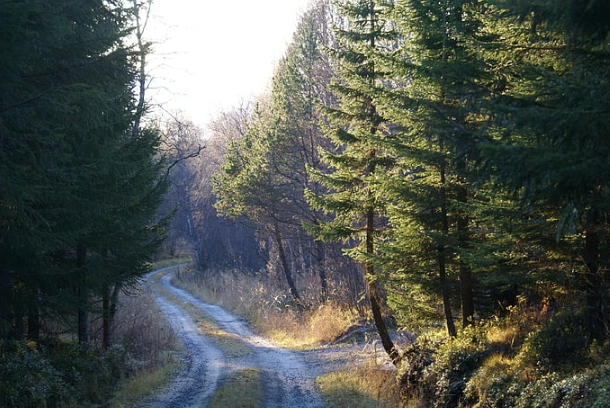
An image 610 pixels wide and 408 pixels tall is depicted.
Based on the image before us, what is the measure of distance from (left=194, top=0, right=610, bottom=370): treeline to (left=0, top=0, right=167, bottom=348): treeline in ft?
15.9

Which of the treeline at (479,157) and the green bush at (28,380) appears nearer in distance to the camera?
the treeline at (479,157)

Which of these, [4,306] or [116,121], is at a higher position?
[116,121]

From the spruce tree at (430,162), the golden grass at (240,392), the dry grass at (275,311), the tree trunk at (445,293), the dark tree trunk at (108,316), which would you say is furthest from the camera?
the dry grass at (275,311)

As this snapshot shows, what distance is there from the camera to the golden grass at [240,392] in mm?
11195

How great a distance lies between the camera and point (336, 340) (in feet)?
65.3

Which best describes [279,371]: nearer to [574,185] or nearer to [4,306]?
[4,306]

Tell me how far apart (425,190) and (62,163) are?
7252mm

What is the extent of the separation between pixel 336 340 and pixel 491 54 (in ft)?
46.7

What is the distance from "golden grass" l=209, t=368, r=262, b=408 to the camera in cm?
1120

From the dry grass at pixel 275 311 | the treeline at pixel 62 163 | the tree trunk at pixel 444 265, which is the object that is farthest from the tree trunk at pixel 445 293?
the dry grass at pixel 275 311

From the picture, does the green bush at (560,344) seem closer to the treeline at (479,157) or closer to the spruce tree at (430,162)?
the treeline at (479,157)

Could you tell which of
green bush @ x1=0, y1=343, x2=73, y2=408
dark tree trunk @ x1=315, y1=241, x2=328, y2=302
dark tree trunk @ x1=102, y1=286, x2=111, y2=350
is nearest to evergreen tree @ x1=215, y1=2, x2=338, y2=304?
dark tree trunk @ x1=315, y1=241, x2=328, y2=302

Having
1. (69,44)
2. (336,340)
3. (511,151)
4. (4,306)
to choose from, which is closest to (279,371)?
(336,340)

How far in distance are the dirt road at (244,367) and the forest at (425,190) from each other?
176 cm
